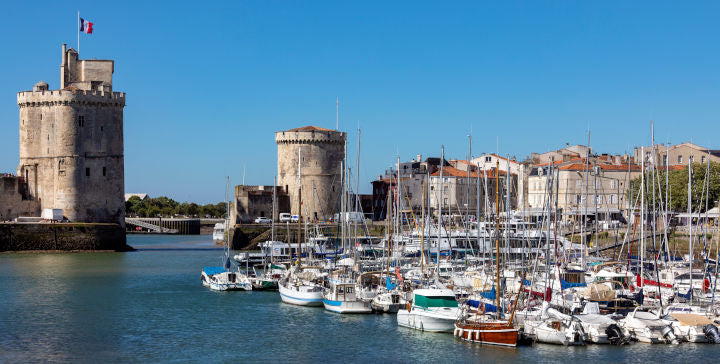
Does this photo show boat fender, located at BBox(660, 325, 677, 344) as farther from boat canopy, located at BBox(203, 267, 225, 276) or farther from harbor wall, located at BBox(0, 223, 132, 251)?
harbor wall, located at BBox(0, 223, 132, 251)

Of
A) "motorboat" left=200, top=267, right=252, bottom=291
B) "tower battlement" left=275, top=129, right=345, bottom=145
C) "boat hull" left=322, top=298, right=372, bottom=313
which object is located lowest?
"boat hull" left=322, top=298, right=372, bottom=313

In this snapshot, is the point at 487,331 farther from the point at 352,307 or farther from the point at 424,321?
the point at 352,307

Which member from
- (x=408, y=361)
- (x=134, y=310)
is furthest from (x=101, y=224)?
(x=408, y=361)

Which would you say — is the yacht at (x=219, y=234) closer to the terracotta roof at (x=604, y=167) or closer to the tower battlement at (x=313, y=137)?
the tower battlement at (x=313, y=137)

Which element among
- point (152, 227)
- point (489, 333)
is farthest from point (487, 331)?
point (152, 227)

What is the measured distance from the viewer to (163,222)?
113062 mm

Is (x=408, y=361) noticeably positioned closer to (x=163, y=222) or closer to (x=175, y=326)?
(x=175, y=326)

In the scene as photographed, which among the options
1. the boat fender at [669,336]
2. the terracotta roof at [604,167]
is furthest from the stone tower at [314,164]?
the boat fender at [669,336]

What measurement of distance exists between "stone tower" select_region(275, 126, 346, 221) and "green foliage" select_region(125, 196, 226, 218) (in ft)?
204

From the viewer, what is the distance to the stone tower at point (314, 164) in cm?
7281

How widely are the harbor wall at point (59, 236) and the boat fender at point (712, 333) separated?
46078 millimetres

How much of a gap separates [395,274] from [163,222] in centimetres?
8245

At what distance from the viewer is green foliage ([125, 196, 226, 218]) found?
133750 millimetres

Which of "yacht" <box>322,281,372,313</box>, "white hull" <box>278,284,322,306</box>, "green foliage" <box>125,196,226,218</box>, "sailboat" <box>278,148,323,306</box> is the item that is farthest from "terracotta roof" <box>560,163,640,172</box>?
"green foliage" <box>125,196,226,218</box>
